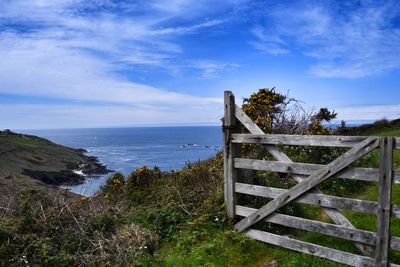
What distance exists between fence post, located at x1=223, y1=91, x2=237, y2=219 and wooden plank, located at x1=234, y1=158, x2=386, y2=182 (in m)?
0.18

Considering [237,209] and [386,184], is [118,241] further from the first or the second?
[386,184]

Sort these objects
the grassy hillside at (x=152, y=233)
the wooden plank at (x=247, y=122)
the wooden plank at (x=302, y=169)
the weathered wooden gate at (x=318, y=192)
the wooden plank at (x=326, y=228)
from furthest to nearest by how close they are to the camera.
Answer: the wooden plank at (x=247, y=122)
the grassy hillside at (x=152, y=233)
the wooden plank at (x=326, y=228)
the wooden plank at (x=302, y=169)
the weathered wooden gate at (x=318, y=192)

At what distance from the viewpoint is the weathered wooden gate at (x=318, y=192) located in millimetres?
5652

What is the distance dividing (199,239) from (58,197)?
128 inches

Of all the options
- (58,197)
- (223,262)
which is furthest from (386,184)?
(58,197)

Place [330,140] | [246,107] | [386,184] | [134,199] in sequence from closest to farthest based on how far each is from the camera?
[386,184]
[330,140]
[134,199]
[246,107]

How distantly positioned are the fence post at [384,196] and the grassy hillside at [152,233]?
68 centimetres

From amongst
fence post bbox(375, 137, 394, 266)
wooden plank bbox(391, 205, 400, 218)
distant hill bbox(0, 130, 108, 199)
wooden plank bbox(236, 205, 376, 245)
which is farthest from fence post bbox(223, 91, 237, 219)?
distant hill bbox(0, 130, 108, 199)

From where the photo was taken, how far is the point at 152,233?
8.41 m

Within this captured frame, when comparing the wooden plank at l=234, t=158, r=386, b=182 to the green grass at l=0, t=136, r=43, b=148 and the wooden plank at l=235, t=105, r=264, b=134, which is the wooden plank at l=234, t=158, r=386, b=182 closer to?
the wooden plank at l=235, t=105, r=264, b=134

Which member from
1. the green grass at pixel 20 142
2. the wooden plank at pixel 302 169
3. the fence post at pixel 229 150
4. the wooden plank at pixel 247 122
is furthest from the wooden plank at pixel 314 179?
the green grass at pixel 20 142

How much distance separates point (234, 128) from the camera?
26.9 ft

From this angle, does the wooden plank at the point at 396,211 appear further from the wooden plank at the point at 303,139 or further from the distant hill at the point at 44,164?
the distant hill at the point at 44,164

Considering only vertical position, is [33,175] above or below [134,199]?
below
